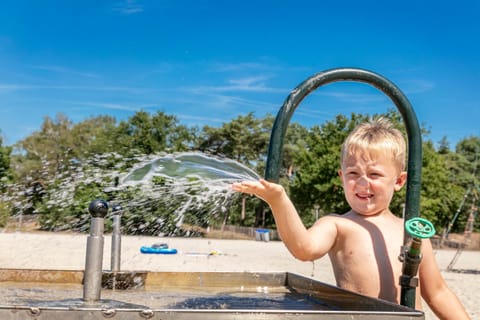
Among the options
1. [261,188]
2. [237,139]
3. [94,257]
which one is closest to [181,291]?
[94,257]

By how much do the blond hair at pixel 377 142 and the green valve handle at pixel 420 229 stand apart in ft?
1.53

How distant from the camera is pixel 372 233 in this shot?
2734 millimetres

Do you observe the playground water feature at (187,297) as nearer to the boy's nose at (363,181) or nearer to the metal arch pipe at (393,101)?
the metal arch pipe at (393,101)

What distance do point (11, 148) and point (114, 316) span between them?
68795 millimetres

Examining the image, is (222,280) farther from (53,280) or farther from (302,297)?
(53,280)

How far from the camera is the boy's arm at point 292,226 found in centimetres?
210

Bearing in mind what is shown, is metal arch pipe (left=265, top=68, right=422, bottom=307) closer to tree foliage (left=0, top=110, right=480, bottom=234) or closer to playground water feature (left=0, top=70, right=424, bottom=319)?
playground water feature (left=0, top=70, right=424, bottom=319)

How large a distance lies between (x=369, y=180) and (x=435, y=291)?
0.61 metres

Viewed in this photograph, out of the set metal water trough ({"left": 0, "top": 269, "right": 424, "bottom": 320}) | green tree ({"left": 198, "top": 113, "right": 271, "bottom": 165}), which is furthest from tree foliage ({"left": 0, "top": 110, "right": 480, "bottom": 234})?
metal water trough ({"left": 0, "top": 269, "right": 424, "bottom": 320})

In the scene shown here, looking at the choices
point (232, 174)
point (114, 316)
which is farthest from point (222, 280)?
point (114, 316)

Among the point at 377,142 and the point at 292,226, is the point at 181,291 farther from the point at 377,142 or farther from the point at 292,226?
the point at 377,142

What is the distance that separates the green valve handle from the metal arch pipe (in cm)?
17

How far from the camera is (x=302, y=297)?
3.19m

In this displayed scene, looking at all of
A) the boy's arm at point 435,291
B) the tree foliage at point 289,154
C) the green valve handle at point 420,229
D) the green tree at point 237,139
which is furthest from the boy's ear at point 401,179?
the green tree at point 237,139
